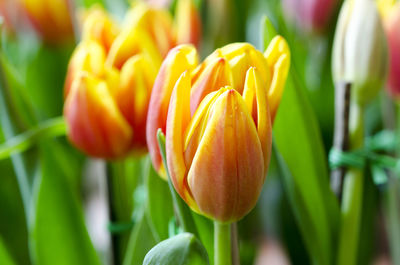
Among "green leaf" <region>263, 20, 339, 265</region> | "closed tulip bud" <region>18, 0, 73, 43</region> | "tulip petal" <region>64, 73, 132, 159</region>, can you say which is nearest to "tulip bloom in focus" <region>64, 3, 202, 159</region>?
"tulip petal" <region>64, 73, 132, 159</region>

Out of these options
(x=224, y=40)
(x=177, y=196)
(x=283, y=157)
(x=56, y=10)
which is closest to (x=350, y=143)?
(x=283, y=157)

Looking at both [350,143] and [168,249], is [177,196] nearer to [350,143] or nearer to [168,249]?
[168,249]

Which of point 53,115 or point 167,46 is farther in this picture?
point 53,115

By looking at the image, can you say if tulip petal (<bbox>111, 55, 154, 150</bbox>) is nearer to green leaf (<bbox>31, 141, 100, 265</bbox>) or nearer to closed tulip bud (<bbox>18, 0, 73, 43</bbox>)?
green leaf (<bbox>31, 141, 100, 265</bbox>)

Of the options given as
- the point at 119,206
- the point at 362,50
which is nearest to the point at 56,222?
the point at 119,206

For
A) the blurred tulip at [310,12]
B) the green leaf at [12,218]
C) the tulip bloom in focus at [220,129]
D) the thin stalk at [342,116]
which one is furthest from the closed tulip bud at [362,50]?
the green leaf at [12,218]

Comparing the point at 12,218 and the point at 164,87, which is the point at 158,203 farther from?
the point at 12,218

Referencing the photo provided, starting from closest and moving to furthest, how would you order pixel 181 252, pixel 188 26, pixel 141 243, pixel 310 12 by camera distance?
pixel 181 252 → pixel 141 243 → pixel 188 26 → pixel 310 12
